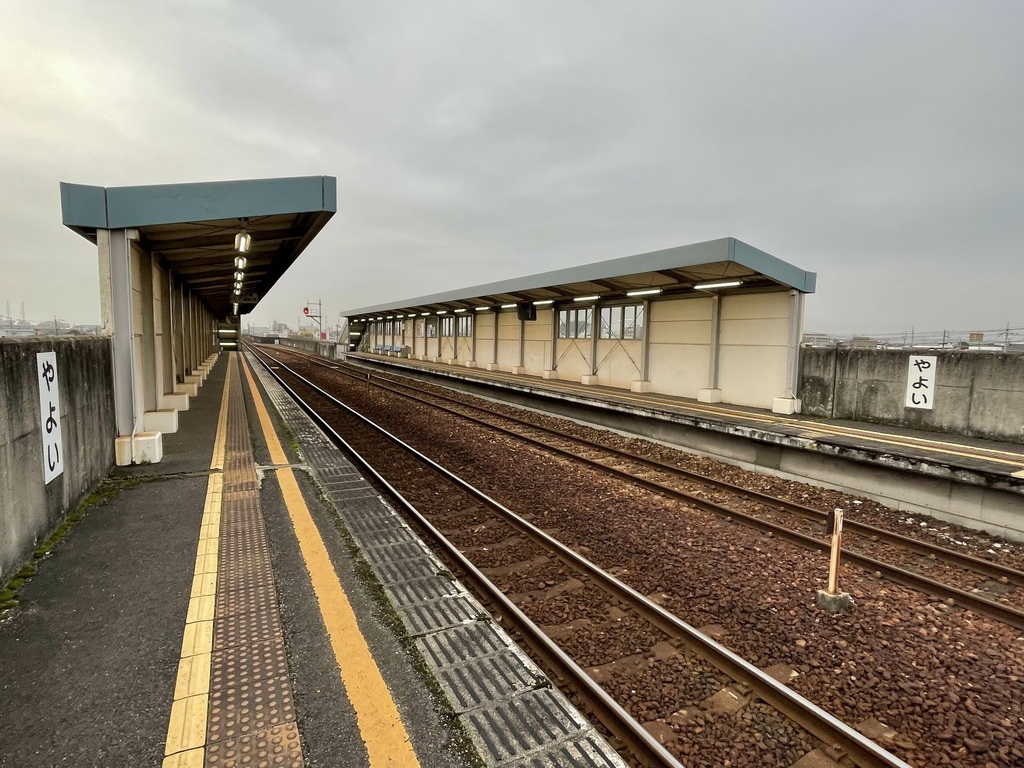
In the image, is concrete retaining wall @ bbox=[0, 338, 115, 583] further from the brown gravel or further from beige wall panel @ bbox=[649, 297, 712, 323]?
beige wall panel @ bbox=[649, 297, 712, 323]

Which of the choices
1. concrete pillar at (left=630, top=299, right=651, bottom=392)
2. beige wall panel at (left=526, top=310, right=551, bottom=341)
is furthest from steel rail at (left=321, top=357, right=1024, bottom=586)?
beige wall panel at (left=526, top=310, right=551, bottom=341)

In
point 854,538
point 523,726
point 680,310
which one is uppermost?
point 680,310

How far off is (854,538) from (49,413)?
910 cm

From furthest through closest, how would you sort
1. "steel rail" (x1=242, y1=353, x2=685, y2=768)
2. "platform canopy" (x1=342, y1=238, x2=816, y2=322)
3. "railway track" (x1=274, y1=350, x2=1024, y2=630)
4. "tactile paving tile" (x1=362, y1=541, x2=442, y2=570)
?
"platform canopy" (x1=342, y1=238, x2=816, y2=322) < "railway track" (x1=274, y1=350, x2=1024, y2=630) < "tactile paving tile" (x1=362, y1=541, x2=442, y2=570) < "steel rail" (x1=242, y1=353, x2=685, y2=768)

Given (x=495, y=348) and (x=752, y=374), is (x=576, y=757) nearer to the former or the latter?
(x=752, y=374)

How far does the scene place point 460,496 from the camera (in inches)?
291

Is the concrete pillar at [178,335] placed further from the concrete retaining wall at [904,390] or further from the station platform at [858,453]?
the concrete retaining wall at [904,390]

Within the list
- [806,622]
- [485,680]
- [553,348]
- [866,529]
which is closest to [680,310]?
[553,348]

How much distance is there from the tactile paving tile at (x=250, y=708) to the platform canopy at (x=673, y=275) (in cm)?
1015

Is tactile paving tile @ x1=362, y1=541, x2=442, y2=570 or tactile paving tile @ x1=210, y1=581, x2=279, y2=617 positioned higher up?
tactile paving tile @ x1=210, y1=581, x2=279, y2=617

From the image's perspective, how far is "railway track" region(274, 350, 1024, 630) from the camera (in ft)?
16.2

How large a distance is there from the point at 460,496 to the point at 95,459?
15.5 feet

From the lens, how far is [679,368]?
15.1 metres

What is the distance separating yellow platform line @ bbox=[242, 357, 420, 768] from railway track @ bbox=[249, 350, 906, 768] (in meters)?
1.18
